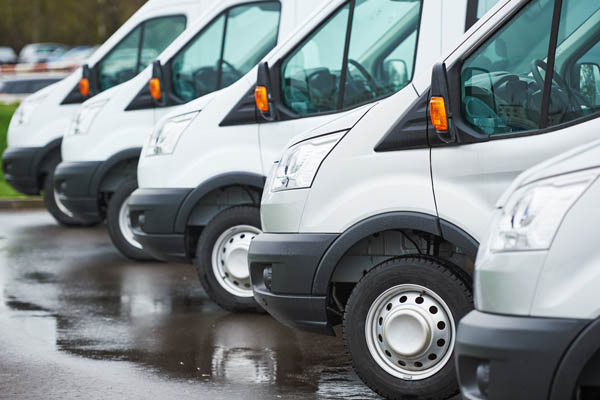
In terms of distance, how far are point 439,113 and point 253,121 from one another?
306 centimetres

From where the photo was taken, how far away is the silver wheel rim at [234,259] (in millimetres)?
8773

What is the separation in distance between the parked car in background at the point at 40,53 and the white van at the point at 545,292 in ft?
186

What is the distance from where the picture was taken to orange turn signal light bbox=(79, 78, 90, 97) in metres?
13.6

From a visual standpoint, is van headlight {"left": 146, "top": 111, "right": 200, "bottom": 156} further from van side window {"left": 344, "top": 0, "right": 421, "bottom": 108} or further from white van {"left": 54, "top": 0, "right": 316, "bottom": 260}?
van side window {"left": 344, "top": 0, "right": 421, "bottom": 108}

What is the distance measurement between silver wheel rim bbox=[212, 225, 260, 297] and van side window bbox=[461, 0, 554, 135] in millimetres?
3122

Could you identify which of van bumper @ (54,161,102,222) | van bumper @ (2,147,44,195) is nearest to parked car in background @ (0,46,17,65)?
van bumper @ (2,147,44,195)

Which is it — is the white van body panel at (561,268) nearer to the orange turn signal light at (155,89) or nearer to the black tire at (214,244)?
the black tire at (214,244)

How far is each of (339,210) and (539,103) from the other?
1097 millimetres

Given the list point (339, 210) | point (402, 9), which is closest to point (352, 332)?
point (339, 210)

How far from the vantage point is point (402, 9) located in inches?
316

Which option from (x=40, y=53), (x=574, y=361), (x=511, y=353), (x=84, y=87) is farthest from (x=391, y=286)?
(x=40, y=53)

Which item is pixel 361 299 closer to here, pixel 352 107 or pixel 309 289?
pixel 309 289

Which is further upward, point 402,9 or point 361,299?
point 402,9

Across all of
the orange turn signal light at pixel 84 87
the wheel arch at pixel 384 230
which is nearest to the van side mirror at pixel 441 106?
the wheel arch at pixel 384 230
